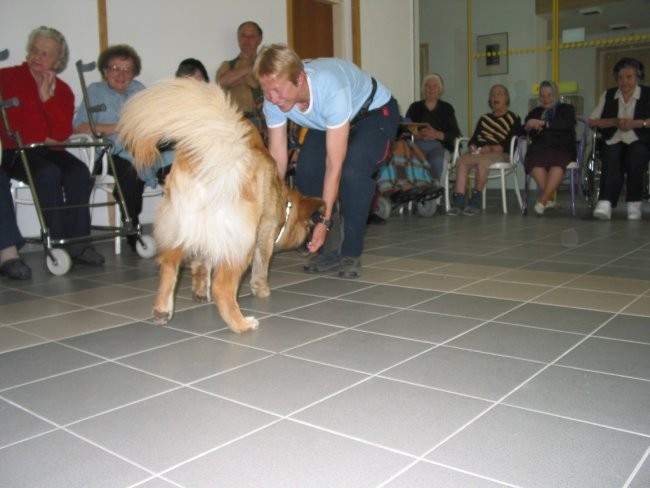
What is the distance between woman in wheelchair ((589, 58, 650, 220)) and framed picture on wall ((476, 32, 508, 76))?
365cm

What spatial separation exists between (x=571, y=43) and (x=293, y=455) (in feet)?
28.4

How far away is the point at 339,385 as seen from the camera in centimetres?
162

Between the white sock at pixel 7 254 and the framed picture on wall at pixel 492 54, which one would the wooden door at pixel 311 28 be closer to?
the framed picture on wall at pixel 492 54

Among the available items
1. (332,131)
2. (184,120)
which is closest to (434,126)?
Answer: (332,131)

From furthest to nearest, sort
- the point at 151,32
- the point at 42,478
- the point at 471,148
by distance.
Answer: the point at 471,148
the point at 151,32
the point at 42,478

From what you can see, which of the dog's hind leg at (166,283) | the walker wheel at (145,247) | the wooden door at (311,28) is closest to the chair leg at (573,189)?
the wooden door at (311,28)

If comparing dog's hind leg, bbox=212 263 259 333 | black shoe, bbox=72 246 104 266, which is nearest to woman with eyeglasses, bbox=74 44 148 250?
black shoe, bbox=72 246 104 266

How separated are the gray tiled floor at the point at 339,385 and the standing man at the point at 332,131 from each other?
0.98 ft

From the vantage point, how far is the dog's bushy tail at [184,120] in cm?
185

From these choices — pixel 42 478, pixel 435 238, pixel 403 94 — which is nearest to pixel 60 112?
pixel 435 238

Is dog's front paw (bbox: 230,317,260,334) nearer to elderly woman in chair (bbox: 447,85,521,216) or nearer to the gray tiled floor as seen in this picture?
the gray tiled floor

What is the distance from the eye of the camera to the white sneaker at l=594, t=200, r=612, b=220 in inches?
211

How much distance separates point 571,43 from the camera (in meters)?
8.47

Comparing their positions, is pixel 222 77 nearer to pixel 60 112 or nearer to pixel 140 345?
pixel 60 112
